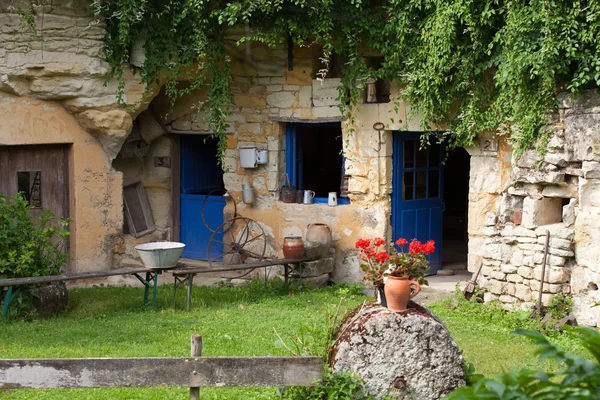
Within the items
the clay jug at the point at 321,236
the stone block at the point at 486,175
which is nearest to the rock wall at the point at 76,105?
the clay jug at the point at 321,236

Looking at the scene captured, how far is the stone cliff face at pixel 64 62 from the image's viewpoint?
9.55 meters

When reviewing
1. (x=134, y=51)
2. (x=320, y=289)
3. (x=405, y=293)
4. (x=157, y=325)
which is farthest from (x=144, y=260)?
(x=405, y=293)

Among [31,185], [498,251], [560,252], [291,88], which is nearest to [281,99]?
[291,88]

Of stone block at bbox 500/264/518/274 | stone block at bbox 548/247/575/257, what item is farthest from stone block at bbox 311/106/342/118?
stone block at bbox 548/247/575/257

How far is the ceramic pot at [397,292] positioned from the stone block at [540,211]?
3108 millimetres

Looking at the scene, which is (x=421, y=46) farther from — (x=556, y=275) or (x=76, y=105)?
(x=76, y=105)

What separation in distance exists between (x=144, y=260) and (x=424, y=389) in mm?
4085

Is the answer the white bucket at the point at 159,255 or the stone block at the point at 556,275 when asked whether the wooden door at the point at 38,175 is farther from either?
the stone block at the point at 556,275

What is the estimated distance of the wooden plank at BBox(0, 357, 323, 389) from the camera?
4.60 metres

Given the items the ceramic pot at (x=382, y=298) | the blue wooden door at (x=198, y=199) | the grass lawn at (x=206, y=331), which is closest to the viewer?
the ceramic pot at (x=382, y=298)

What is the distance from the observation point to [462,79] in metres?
8.73

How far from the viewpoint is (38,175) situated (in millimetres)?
10273

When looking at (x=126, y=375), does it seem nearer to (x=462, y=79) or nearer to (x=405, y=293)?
(x=405, y=293)

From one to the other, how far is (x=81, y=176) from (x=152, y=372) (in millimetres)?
6138
